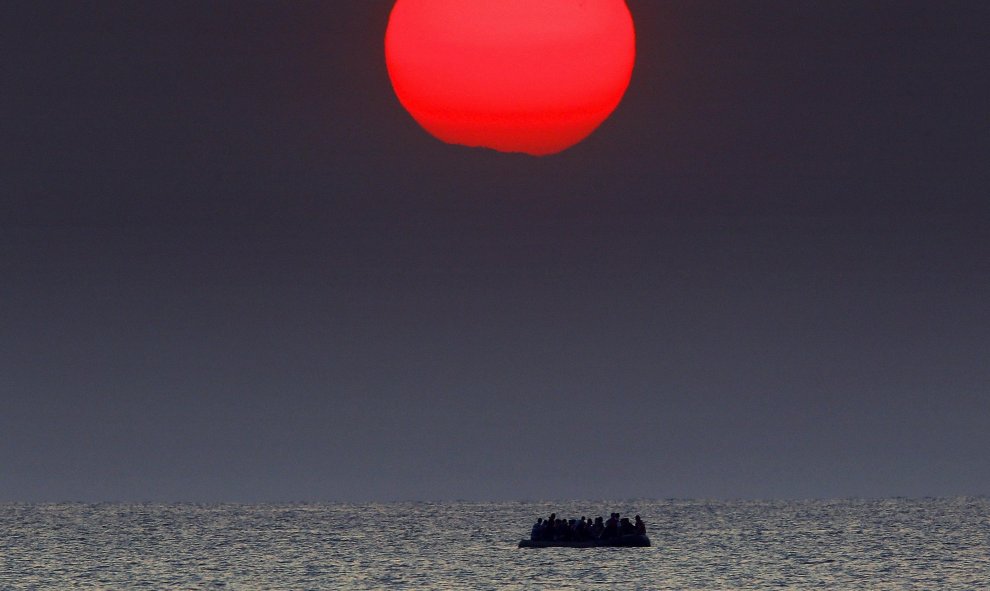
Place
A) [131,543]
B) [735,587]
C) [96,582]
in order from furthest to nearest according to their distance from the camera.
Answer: [131,543] < [96,582] < [735,587]

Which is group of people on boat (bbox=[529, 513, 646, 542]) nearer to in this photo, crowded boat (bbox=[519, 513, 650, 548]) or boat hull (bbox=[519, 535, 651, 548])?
crowded boat (bbox=[519, 513, 650, 548])

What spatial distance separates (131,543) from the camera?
169000mm

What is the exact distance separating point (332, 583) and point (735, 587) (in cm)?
2525

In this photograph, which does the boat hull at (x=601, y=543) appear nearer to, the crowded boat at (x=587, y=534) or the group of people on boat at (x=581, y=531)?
the crowded boat at (x=587, y=534)

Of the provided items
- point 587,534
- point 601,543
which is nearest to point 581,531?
point 587,534

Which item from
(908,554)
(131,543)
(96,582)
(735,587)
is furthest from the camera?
(131,543)

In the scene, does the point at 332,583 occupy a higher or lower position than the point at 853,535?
lower

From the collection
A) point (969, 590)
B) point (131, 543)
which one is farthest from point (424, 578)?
point (131, 543)

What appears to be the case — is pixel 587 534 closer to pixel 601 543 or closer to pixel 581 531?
pixel 581 531

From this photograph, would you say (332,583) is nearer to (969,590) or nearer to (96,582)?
(96,582)

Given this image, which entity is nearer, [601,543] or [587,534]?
[601,543]

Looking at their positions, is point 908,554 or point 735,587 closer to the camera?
point 735,587

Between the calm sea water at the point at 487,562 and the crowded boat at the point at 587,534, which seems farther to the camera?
the crowded boat at the point at 587,534

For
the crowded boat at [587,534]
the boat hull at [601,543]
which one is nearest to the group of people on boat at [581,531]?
the crowded boat at [587,534]
